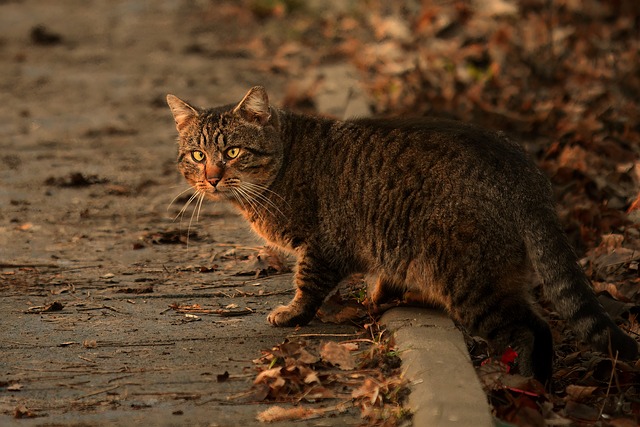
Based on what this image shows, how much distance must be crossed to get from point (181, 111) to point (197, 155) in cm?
37

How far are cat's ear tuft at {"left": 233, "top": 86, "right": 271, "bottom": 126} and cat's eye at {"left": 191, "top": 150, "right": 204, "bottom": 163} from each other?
315 millimetres

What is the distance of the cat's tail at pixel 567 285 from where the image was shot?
4.59 meters

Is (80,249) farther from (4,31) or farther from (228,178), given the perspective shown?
(4,31)

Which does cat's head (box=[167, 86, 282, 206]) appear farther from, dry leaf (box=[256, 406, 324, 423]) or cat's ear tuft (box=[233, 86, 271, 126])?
dry leaf (box=[256, 406, 324, 423])

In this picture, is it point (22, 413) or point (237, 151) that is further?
point (237, 151)

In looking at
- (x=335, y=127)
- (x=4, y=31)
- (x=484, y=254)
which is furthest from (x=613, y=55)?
(x=4, y=31)

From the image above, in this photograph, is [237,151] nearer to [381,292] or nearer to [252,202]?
[252,202]

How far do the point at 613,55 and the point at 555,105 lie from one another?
1.77m

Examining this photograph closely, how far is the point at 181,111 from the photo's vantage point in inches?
251

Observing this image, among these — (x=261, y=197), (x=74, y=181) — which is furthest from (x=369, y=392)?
(x=74, y=181)

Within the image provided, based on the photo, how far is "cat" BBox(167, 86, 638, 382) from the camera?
4.98 meters

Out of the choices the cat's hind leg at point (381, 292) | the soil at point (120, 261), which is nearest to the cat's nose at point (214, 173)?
the soil at point (120, 261)

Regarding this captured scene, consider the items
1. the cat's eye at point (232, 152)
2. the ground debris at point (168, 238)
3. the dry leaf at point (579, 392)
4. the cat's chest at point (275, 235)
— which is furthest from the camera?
the ground debris at point (168, 238)

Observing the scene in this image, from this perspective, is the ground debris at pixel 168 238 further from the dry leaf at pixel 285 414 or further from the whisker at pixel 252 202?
the dry leaf at pixel 285 414
